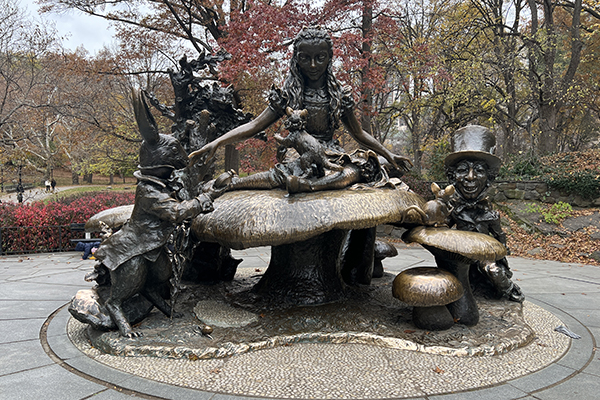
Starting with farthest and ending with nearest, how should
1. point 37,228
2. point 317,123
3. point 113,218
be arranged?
point 37,228 → point 113,218 → point 317,123

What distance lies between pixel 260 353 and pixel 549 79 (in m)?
15.7

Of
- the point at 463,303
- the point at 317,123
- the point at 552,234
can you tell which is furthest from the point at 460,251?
the point at 552,234

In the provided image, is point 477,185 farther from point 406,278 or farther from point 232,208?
point 232,208

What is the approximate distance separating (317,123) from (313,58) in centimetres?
71

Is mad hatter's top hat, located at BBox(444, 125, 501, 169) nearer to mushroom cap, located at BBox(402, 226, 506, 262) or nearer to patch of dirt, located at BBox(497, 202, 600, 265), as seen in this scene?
mushroom cap, located at BBox(402, 226, 506, 262)

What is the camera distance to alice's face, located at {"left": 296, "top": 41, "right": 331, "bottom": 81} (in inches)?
161

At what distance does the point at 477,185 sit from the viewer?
417 centimetres

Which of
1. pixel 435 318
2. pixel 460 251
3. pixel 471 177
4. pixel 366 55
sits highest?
pixel 366 55

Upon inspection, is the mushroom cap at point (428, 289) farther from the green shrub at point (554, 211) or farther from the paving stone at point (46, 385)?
the green shrub at point (554, 211)

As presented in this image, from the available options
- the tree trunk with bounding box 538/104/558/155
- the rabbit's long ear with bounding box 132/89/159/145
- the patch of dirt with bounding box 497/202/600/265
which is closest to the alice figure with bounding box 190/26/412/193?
the rabbit's long ear with bounding box 132/89/159/145

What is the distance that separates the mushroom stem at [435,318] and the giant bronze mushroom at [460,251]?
207 millimetres

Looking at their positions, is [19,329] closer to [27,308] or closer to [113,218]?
[27,308]

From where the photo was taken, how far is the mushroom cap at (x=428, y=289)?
3355 millimetres

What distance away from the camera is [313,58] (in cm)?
416
